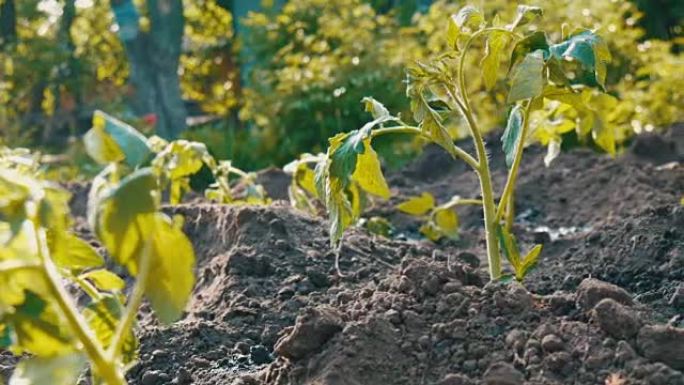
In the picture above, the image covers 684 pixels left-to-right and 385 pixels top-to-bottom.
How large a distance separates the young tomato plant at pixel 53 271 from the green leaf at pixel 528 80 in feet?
3.57

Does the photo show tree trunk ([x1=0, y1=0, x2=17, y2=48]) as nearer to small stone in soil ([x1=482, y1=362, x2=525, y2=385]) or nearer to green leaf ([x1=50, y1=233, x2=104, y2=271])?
green leaf ([x1=50, y1=233, x2=104, y2=271])

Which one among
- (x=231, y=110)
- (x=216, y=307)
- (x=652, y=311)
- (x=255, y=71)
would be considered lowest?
(x=231, y=110)

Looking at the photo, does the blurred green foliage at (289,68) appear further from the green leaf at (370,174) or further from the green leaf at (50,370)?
the green leaf at (50,370)

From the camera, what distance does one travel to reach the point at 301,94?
9.30m

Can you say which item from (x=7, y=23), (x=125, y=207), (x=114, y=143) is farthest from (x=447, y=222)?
(x=7, y=23)

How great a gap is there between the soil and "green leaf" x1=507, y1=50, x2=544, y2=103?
449mm

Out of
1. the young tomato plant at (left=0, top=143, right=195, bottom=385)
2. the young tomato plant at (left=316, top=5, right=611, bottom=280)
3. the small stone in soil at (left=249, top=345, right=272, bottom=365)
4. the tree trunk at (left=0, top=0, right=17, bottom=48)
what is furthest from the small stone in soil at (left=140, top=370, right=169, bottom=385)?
the tree trunk at (left=0, top=0, right=17, bottom=48)

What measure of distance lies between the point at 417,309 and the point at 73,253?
77 centimetres

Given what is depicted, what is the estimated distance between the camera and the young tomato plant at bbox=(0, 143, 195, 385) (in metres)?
1.96

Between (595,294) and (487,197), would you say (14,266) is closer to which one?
(595,294)

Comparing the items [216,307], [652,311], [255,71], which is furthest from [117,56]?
[652,311]

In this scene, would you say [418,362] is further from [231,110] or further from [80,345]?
[231,110]

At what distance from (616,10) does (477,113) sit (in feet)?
4.71

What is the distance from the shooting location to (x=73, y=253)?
7.84 feet
